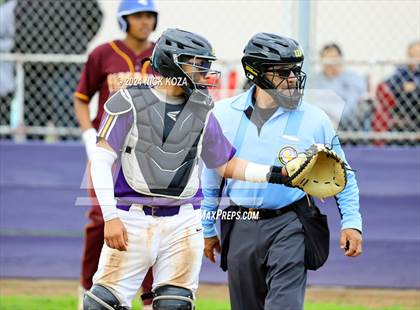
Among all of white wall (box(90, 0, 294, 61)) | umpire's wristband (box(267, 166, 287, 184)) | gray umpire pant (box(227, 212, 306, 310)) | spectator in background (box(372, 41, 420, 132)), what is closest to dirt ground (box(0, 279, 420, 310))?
spectator in background (box(372, 41, 420, 132))

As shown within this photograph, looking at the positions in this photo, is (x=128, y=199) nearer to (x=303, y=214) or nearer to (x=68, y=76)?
(x=303, y=214)

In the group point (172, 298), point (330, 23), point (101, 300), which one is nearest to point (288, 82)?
point (172, 298)

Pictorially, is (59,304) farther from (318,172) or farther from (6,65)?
(318,172)

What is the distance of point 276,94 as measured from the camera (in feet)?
19.3

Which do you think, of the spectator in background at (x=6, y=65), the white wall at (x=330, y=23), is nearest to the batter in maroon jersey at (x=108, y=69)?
the white wall at (x=330, y=23)

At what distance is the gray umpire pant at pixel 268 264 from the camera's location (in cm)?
560

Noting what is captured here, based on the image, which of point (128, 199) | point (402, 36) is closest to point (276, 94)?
point (128, 199)

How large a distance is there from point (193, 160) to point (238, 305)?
0.89m

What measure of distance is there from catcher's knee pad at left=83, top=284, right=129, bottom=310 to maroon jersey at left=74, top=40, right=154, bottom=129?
243 cm

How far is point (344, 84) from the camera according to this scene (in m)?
9.34

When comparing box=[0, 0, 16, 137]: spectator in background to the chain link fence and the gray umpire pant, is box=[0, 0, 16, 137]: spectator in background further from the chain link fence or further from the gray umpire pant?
the gray umpire pant

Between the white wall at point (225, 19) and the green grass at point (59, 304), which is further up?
the white wall at point (225, 19)

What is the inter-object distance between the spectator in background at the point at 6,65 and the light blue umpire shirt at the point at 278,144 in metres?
3.67

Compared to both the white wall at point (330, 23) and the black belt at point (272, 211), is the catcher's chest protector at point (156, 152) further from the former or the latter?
the white wall at point (330, 23)
